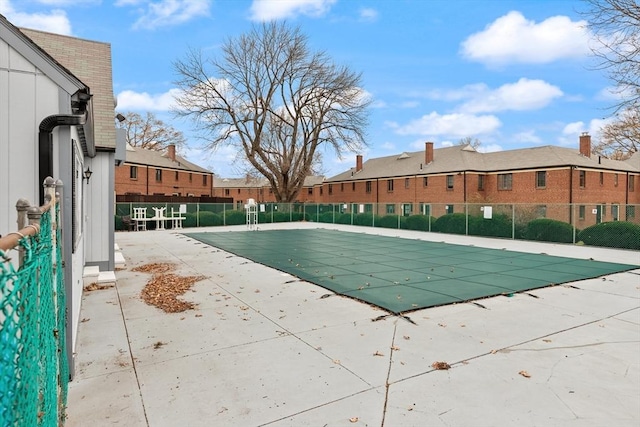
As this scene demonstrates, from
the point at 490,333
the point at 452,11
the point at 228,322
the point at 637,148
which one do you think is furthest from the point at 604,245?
the point at 637,148

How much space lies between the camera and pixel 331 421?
9.46 feet

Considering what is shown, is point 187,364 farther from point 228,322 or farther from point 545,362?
point 545,362

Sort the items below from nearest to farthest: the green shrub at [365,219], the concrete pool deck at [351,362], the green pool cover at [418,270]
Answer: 1. the concrete pool deck at [351,362]
2. the green pool cover at [418,270]
3. the green shrub at [365,219]

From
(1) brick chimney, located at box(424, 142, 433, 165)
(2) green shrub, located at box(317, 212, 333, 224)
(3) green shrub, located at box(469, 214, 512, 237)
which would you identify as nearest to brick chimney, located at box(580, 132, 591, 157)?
(1) brick chimney, located at box(424, 142, 433, 165)

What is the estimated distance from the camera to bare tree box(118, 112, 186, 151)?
4541 cm

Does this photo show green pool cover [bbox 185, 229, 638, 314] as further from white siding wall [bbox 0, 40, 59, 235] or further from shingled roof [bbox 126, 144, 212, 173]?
shingled roof [bbox 126, 144, 212, 173]

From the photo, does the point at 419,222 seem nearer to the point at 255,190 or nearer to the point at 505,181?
the point at 505,181

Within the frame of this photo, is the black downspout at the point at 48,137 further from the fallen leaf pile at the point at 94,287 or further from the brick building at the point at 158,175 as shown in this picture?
the brick building at the point at 158,175

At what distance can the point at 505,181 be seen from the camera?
32.6 metres

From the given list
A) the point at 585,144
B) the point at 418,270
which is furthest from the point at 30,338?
the point at 585,144

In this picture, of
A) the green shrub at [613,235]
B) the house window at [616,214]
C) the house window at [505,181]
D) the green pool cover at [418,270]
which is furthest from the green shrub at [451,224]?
the house window at [505,181]

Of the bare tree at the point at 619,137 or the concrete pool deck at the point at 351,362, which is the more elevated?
the bare tree at the point at 619,137

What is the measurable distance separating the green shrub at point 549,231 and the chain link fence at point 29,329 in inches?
743

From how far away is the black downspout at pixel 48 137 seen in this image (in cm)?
347
